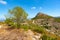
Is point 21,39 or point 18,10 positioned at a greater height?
point 18,10

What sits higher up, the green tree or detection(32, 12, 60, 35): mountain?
the green tree

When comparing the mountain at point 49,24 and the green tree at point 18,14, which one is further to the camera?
the mountain at point 49,24

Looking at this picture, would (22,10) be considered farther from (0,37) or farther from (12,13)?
(0,37)

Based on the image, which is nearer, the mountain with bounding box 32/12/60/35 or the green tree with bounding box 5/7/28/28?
the green tree with bounding box 5/7/28/28

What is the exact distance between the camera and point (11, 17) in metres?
32.4

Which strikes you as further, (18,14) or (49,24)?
(49,24)

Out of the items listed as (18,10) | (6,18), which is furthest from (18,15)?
(6,18)

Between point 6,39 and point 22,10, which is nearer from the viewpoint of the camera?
point 6,39

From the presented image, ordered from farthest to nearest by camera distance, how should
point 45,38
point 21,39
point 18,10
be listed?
1. point 18,10
2. point 45,38
3. point 21,39

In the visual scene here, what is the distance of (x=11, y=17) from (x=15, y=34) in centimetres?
1401

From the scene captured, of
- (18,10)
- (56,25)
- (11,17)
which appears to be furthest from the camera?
(56,25)

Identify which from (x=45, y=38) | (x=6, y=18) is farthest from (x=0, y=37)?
(x=6, y=18)

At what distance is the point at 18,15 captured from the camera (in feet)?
102

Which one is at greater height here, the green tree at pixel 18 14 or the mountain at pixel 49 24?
the green tree at pixel 18 14
